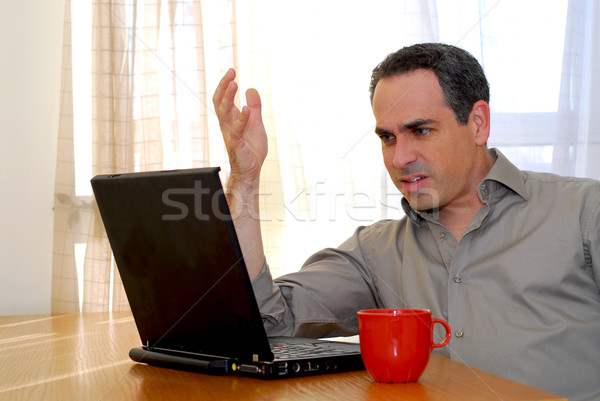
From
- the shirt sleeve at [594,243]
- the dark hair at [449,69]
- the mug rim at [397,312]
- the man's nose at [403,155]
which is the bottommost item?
the mug rim at [397,312]

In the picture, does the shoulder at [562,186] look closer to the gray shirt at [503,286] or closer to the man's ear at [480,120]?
the gray shirt at [503,286]

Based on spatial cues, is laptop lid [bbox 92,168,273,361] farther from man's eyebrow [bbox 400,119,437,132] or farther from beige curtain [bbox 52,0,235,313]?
beige curtain [bbox 52,0,235,313]

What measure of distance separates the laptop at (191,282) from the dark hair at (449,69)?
1.97 ft

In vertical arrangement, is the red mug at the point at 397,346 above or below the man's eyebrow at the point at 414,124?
below

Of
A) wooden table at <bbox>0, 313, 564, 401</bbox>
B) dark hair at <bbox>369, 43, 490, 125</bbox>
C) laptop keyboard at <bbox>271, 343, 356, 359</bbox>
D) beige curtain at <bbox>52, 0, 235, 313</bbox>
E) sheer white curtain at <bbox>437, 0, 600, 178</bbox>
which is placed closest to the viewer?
wooden table at <bbox>0, 313, 564, 401</bbox>

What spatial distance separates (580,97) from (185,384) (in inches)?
81.7

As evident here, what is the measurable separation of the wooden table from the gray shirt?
0.92 feet

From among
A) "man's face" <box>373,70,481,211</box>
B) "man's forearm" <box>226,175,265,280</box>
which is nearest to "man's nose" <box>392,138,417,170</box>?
"man's face" <box>373,70,481,211</box>

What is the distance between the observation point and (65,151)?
2.07m

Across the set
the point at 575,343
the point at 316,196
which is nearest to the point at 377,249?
the point at 575,343

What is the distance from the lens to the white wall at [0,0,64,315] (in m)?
2.12

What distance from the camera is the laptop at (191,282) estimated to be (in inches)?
27.6

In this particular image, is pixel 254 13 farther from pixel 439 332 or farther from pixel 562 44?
pixel 439 332

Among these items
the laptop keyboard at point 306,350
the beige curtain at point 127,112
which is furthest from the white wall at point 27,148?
the laptop keyboard at point 306,350
